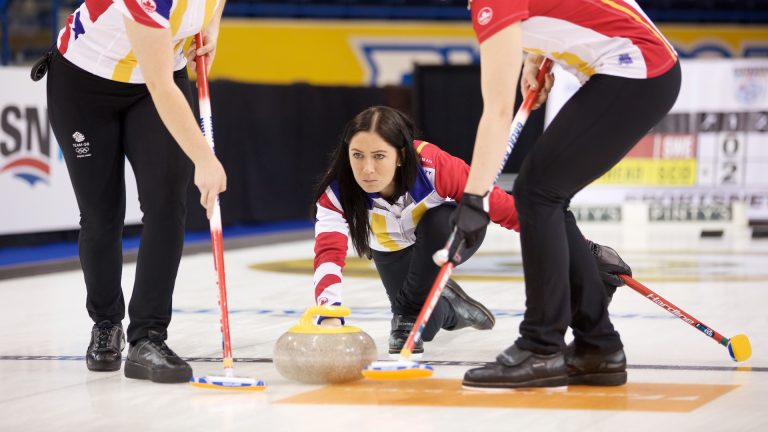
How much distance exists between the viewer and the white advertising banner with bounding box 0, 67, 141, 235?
6.96 metres

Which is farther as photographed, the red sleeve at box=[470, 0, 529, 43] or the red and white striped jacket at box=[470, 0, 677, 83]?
the red and white striped jacket at box=[470, 0, 677, 83]

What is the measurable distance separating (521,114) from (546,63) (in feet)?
0.55

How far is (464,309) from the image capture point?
3.77m

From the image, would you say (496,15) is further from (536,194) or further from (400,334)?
(400,334)

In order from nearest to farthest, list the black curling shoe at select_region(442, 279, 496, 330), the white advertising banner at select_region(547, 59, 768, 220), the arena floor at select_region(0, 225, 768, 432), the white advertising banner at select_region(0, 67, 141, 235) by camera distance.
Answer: the arena floor at select_region(0, 225, 768, 432) → the black curling shoe at select_region(442, 279, 496, 330) → the white advertising banner at select_region(0, 67, 141, 235) → the white advertising banner at select_region(547, 59, 768, 220)

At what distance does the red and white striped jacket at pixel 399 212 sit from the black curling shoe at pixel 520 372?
21.1 inches

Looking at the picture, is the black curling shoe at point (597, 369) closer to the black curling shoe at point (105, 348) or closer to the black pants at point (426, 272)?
the black pants at point (426, 272)

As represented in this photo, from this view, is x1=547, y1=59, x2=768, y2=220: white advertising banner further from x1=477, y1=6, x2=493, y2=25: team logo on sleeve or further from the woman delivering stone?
x1=477, y1=6, x2=493, y2=25: team logo on sleeve

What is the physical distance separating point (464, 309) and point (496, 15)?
1432mm

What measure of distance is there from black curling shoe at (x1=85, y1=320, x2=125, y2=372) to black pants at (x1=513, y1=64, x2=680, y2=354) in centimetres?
116

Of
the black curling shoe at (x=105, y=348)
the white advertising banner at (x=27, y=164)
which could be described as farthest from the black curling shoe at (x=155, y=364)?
the white advertising banner at (x=27, y=164)

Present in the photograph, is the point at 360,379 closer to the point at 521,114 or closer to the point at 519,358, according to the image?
the point at 519,358

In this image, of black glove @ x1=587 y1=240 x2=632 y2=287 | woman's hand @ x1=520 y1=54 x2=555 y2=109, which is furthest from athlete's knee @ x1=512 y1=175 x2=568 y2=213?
black glove @ x1=587 y1=240 x2=632 y2=287

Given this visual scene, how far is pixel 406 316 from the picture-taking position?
11.7 feet
